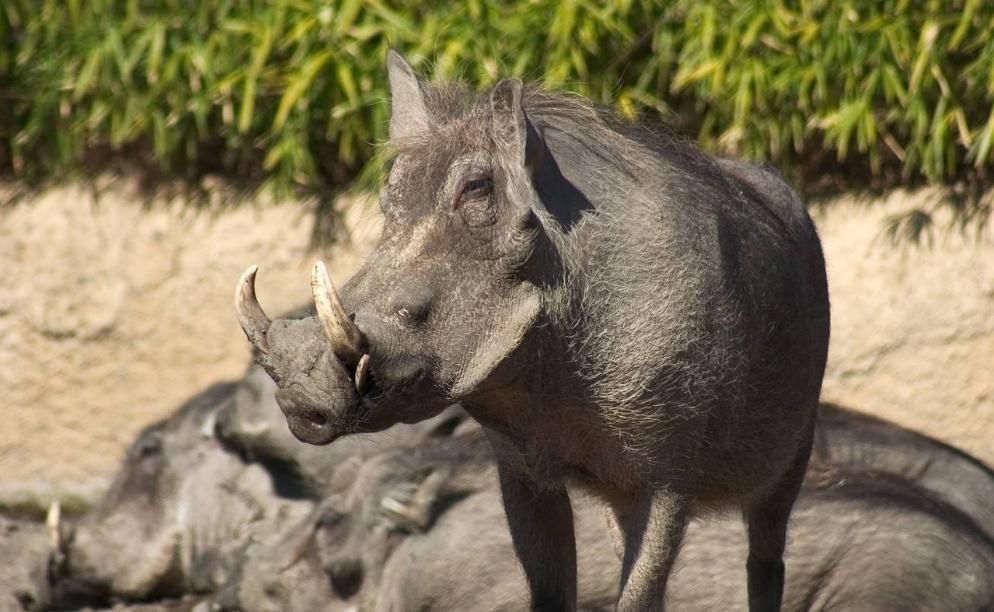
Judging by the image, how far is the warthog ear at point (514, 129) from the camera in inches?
107

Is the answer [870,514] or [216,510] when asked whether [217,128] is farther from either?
[870,514]

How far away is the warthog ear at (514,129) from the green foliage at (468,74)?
238cm

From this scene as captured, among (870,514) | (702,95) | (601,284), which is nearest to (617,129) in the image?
(601,284)

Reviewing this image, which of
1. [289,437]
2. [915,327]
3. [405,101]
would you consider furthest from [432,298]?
[915,327]

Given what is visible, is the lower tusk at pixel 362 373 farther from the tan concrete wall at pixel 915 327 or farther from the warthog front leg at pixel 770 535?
the tan concrete wall at pixel 915 327

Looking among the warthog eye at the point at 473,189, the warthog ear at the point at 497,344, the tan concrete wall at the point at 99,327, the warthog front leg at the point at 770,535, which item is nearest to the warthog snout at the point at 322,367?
the warthog ear at the point at 497,344

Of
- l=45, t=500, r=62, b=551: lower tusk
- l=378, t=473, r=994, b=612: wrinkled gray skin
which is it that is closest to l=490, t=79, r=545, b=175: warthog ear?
l=378, t=473, r=994, b=612: wrinkled gray skin

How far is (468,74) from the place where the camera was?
576cm

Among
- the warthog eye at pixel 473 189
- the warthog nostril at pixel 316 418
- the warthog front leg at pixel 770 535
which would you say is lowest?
the warthog front leg at pixel 770 535

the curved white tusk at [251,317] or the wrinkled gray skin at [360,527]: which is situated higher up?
the curved white tusk at [251,317]

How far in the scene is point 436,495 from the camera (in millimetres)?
4520

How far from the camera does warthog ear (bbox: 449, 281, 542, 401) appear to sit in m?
2.70

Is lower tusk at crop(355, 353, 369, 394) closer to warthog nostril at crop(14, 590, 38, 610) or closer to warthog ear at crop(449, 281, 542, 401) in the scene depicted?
warthog ear at crop(449, 281, 542, 401)

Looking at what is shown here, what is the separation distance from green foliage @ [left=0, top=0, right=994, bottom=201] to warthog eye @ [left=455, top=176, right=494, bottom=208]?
2459 millimetres
